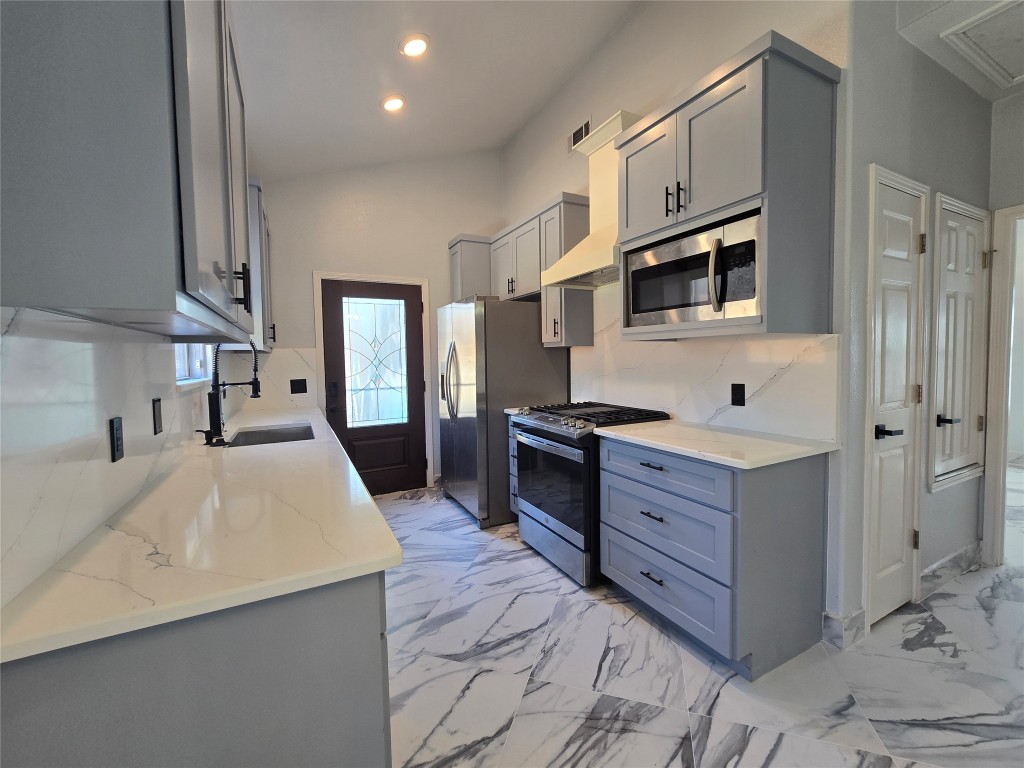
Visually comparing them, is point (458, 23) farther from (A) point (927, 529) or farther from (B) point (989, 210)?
(A) point (927, 529)

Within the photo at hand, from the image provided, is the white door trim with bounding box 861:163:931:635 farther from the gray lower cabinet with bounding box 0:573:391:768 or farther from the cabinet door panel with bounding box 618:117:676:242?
the gray lower cabinet with bounding box 0:573:391:768

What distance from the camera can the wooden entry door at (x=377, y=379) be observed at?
4266 millimetres

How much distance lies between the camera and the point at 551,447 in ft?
9.18

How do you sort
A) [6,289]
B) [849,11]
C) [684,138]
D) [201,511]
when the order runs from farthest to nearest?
[684,138], [849,11], [201,511], [6,289]

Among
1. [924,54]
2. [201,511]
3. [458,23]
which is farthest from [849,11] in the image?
[201,511]

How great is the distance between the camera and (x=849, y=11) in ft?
6.20

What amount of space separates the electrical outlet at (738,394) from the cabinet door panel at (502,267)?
2084mm

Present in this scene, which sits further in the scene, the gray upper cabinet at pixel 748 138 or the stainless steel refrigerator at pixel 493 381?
the stainless steel refrigerator at pixel 493 381

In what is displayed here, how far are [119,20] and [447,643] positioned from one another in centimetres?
227

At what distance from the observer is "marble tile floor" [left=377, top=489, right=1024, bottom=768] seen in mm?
1550

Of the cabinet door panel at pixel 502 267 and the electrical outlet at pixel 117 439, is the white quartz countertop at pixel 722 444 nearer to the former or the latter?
the electrical outlet at pixel 117 439

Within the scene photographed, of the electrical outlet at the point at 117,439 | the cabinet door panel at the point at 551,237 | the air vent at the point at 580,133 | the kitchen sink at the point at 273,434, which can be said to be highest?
the air vent at the point at 580,133

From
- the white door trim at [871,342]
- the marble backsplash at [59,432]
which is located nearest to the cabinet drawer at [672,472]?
the white door trim at [871,342]

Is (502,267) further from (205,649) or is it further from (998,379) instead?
(205,649)
